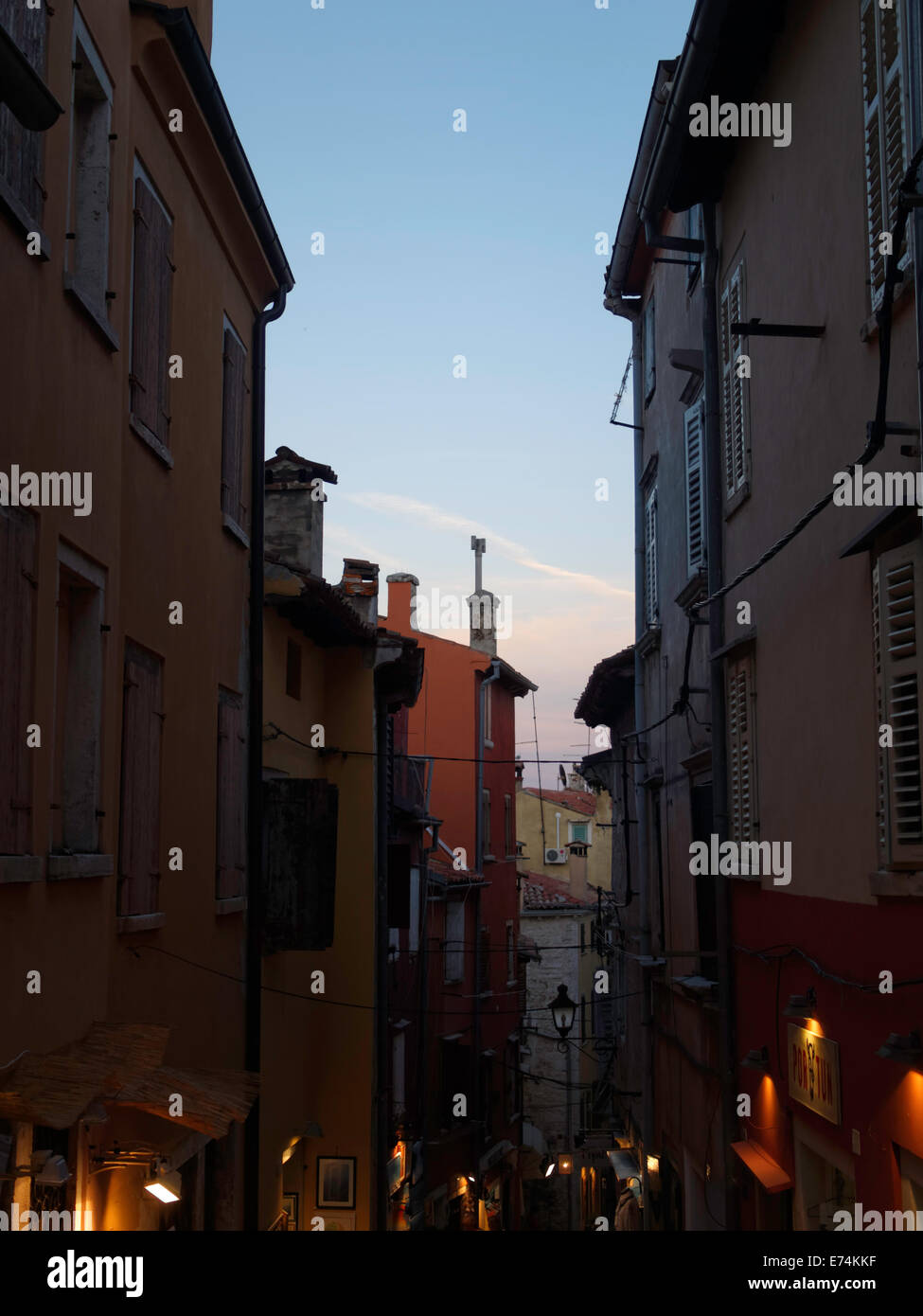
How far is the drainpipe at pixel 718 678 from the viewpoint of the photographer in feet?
42.0

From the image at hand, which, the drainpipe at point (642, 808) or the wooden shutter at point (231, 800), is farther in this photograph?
the drainpipe at point (642, 808)

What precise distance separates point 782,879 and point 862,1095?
Result: 2342 millimetres

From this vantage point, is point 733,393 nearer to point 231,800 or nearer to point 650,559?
point 231,800

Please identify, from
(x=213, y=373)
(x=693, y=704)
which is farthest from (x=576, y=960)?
(x=213, y=373)

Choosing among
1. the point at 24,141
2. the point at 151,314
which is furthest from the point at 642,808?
the point at 24,141

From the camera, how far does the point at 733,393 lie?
12.8 m

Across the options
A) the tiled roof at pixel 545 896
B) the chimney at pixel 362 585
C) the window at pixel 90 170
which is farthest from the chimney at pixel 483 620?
the window at pixel 90 170

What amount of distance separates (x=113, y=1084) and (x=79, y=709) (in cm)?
233

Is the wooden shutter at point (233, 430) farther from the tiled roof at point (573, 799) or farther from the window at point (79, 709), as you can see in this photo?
the tiled roof at point (573, 799)

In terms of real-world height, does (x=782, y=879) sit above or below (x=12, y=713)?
below

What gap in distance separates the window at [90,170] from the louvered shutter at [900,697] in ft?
15.6

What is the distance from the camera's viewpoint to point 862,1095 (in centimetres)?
879
